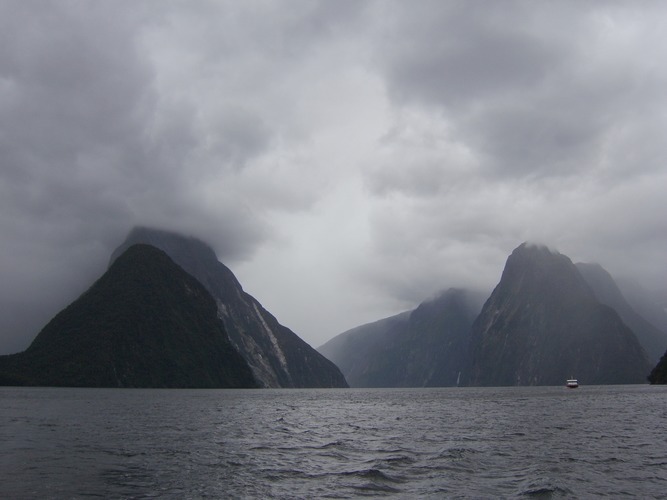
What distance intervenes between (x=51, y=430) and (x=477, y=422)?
42.2 metres

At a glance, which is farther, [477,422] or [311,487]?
[477,422]

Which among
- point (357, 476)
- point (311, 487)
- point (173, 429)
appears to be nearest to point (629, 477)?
point (357, 476)

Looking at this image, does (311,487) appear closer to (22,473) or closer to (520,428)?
(22,473)

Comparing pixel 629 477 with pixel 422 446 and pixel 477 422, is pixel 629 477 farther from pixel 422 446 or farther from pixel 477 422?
pixel 477 422

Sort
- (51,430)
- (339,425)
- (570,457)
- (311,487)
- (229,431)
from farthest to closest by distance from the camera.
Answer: (339,425) < (229,431) < (51,430) < (570,457) < (311,487)

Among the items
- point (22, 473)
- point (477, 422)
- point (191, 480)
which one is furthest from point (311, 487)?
point (477, 422)

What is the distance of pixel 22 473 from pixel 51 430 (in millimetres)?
24831

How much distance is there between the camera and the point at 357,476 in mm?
30688

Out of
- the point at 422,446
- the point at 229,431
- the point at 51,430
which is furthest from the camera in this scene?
the point at 229,431

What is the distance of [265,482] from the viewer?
29.3 metres

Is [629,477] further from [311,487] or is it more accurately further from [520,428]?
[520,428]

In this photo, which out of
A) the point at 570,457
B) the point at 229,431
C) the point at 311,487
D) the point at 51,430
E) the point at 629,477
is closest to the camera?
the point at 311,487

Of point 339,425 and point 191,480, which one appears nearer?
point 191,480

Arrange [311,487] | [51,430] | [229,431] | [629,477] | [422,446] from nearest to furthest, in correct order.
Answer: [311,487] → [629,477] → [422,446] → [51,430] → [229,431]
